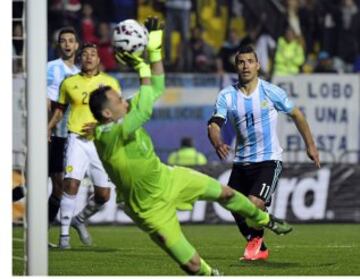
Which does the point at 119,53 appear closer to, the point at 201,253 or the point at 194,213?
the point at 201,253

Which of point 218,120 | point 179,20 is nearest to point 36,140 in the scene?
point 218,120

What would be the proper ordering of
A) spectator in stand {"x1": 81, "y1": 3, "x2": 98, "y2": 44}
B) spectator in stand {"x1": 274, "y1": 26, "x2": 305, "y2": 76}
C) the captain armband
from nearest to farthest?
the captain armband < spectator in stand {"x1": 81, "y1": 3, "x2": 98, "y2": 44} < spectator in stand {"x1": 274, "y1": 26, "x2": 305, "y2": 76}

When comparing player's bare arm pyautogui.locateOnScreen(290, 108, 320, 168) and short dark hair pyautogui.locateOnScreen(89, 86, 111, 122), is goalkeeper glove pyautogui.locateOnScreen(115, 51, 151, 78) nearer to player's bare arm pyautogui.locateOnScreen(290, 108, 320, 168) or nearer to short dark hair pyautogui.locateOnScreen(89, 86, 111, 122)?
short dark hair pyautogui.locateOnScreen(89, 86, 111, 122)

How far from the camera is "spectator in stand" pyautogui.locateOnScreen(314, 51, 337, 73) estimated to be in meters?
23.0

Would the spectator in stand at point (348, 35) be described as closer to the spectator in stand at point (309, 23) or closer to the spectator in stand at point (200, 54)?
the spectator in stand at point (309, 23)

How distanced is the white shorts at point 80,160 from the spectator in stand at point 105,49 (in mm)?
6856

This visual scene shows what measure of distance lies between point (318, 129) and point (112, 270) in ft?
31.9

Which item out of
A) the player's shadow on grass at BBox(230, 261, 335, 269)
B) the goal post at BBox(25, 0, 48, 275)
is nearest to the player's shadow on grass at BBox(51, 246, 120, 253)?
the player's shadow on grass at BBox(230, 261, 335, 269)

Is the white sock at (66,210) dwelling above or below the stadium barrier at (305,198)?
above

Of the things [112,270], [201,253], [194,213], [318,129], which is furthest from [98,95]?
[318,129]

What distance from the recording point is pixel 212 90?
2125 centimetres

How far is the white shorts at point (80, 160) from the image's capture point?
1531cm

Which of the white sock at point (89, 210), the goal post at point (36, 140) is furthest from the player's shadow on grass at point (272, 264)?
the white sock at point (89, 210)

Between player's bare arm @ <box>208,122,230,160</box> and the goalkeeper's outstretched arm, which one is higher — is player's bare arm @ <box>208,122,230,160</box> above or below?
below
